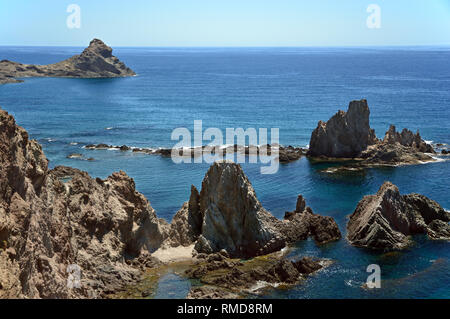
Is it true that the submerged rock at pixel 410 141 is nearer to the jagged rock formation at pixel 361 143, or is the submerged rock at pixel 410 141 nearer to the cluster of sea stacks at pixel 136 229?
the jagged rock formation at pixel 361 143

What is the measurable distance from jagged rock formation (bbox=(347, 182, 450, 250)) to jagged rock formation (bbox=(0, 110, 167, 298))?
21.2 m

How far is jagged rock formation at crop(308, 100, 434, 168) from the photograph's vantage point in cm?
9462

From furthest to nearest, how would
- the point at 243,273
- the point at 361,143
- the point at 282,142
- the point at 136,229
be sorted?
the point at 282,142, the point at 361,143, the point at 136,229, the point at 243,273

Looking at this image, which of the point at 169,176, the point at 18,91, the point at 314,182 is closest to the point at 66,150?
the point at 169,176

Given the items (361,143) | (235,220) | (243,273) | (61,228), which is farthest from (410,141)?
(61,228)

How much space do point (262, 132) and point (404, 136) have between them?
33.5 metres

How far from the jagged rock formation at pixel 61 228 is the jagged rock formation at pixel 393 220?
21.2 metres

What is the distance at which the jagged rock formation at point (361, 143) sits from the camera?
94.6m

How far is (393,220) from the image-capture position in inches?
2276

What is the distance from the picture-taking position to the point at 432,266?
166 ft

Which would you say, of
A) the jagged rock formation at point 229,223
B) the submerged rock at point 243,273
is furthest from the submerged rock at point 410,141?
the submerged rock at point 243,273

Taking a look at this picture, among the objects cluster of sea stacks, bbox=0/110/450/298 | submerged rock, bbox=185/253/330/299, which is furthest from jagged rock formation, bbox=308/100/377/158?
submerged rock, bbox=185/253/330/299

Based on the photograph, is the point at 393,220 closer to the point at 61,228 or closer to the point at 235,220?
the point at 235,220

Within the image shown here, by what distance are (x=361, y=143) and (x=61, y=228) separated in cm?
6971
